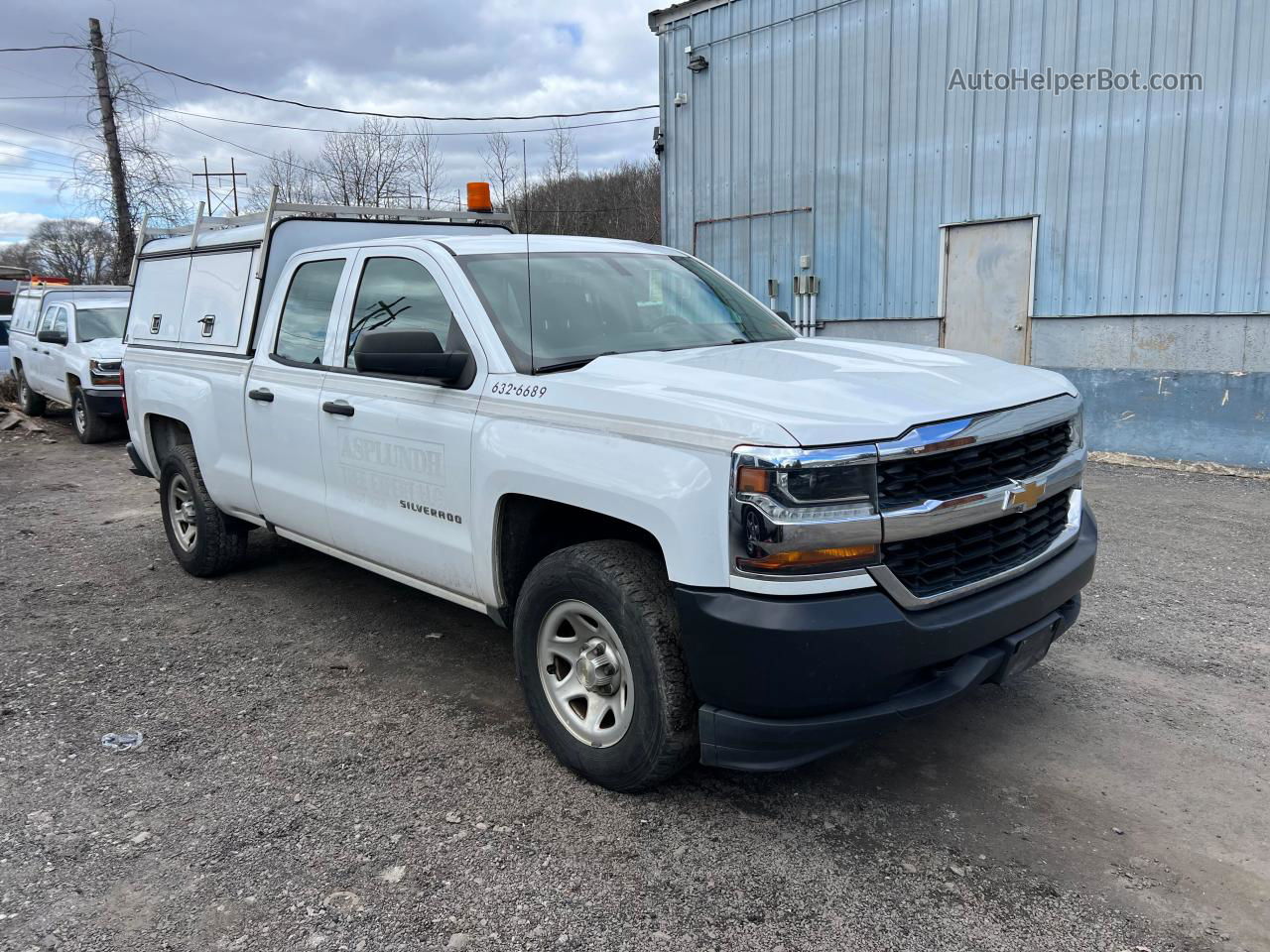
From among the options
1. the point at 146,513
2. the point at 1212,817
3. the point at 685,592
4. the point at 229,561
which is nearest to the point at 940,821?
the point at 1212,817

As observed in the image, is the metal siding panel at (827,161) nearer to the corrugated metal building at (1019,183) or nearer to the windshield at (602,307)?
the corrugated metal building at (1019,183)

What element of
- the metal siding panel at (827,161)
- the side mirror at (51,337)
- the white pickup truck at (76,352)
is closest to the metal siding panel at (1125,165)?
the metal siding panel at (827,161)

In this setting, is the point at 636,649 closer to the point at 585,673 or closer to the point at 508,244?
the point at 585,673

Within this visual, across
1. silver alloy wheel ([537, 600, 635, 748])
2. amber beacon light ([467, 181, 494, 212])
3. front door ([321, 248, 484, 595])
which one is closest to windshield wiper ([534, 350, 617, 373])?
front door ([321, 248, 484, 595])

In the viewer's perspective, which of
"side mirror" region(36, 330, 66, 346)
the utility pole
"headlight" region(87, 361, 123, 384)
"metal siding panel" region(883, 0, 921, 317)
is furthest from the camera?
the utility pole

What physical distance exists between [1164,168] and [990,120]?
186 centimetres

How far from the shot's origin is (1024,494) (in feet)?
9.98

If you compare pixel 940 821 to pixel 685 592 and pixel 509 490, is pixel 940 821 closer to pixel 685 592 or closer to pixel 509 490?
pixel 685 592

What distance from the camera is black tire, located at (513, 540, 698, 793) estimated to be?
9.57 feet

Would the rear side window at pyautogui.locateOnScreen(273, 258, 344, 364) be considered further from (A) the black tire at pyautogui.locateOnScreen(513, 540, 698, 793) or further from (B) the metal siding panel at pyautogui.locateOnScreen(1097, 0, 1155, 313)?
(B) the metal siding panel at pyautogui.locateOnScreen(1097, 0, 1155, 313)

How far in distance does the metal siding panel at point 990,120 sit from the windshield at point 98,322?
10925 millimetres

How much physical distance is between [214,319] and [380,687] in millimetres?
2534

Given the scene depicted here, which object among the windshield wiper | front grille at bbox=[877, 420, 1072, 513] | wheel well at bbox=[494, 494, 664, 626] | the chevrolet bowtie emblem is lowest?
wheel well at bbox=[494, 494, 664, 626]

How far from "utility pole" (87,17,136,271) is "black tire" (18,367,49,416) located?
6066 millimetres
